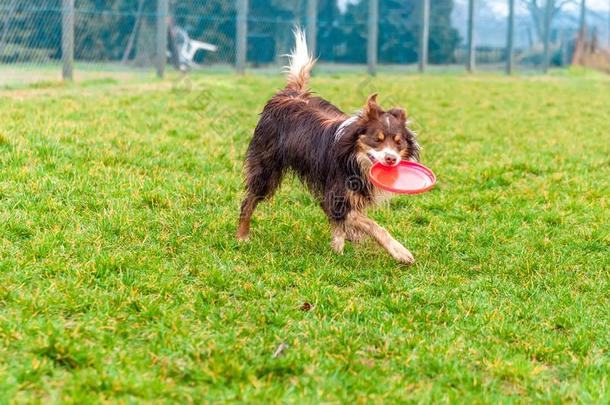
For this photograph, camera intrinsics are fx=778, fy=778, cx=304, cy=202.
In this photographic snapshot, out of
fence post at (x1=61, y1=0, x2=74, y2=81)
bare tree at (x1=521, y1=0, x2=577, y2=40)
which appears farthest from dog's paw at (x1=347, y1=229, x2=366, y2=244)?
bare tree at (x1=521, y1=0, x2=577, y2=40)

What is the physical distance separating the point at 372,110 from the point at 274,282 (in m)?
1.27

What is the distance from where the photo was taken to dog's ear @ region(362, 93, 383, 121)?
4.82 meters

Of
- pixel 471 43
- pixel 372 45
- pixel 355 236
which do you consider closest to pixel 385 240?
pixel 355 236

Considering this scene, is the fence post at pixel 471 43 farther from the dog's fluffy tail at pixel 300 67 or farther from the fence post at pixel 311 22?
the dog's fluffy tail at pixel 300 67

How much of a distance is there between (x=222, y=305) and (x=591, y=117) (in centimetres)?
988

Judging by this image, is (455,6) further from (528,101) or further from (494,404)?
(494,404)

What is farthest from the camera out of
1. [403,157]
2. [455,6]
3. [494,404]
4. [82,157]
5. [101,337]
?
[455,6]

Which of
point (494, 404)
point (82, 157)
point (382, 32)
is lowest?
point (494, 404)

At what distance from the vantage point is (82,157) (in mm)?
6719

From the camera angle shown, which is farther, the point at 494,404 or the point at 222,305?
the point at 222,305

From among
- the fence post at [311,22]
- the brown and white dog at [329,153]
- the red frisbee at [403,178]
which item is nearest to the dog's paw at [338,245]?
the brown and white dog at [329,153]

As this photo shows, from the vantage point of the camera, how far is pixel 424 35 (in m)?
22.2

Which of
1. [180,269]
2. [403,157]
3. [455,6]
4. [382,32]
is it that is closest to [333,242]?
[403,157]

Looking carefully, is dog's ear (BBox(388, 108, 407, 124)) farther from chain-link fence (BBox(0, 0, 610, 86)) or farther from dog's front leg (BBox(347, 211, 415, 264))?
chain-link fence (BBox(0, 0, 610, 86))
